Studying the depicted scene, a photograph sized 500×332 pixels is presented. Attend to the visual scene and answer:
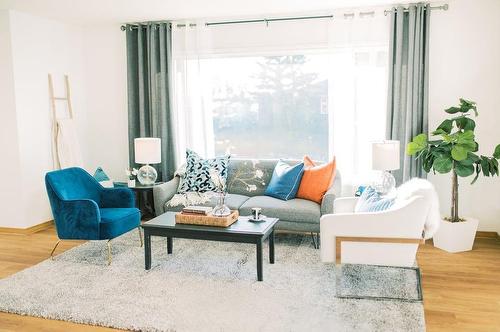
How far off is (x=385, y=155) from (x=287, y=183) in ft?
3.41

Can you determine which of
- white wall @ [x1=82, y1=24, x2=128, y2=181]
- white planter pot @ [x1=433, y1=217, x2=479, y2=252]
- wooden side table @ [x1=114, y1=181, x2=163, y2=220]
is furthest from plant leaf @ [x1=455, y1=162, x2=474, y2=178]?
white wall @ [x1=82, y1=24, x2=128, y2=181]

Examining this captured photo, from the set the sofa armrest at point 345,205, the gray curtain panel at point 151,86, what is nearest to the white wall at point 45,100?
the gray curtain panel at point 151,86

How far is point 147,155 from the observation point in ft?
16.8

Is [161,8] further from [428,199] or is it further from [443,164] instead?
[428,199]

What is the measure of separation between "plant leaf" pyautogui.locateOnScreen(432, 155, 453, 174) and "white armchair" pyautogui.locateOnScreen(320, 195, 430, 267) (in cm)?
113

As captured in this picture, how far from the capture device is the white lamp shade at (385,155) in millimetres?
4312

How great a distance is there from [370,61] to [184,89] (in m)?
2.27

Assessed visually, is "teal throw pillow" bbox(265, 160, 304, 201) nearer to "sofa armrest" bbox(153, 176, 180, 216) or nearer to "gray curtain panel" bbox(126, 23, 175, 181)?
"sofa armrest" bbox(153, 176, 180, 216)

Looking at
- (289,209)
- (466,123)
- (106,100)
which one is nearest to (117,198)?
(289,209)

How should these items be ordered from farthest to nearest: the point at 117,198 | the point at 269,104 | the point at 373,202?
1. the point at 269,104
2. the point at 117,198
3. the point at 373,202

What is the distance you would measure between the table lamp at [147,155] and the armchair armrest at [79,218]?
1.25 metres

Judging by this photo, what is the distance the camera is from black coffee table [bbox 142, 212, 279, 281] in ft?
11.6

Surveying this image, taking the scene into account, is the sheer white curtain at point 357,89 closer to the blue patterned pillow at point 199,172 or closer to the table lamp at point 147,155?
the blue patterned pillow at point 199,172

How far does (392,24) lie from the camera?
15.6 ft
